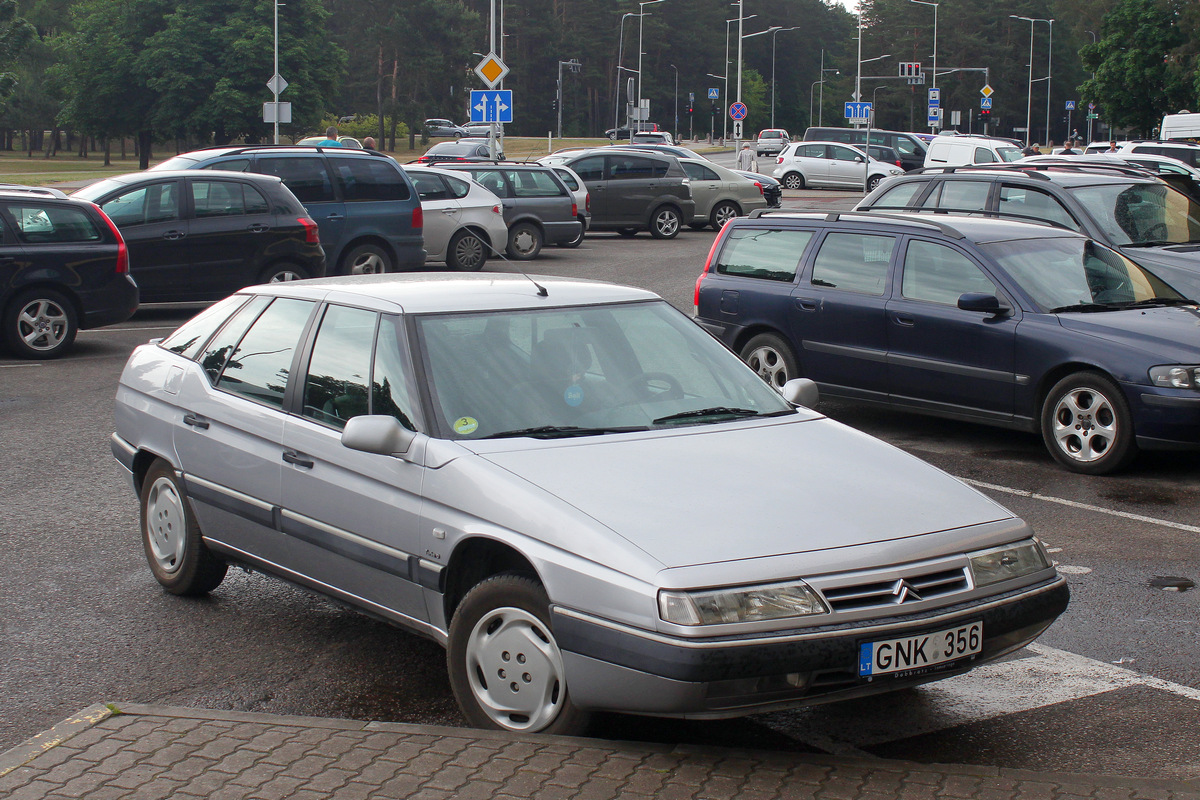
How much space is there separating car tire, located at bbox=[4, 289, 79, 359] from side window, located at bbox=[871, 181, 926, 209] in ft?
27.5

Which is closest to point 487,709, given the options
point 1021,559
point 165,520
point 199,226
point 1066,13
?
point 1021,559

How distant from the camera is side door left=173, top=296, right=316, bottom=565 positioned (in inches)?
206

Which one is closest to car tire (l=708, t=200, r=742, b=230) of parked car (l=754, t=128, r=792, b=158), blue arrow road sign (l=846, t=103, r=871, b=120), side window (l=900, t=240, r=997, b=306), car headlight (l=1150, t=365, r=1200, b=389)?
side window (l=900, t=240, r=997, b=306)

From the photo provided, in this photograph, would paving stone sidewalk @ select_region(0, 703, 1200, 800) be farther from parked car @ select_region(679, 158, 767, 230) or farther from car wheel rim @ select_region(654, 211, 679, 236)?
parked car @ select_region(679, 158, 767, 230)

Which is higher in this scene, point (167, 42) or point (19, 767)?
point (167, 42)

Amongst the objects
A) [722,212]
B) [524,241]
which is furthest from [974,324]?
[722,212]

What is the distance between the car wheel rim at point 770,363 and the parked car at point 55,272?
22.0 feet

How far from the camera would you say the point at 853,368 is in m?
9.89

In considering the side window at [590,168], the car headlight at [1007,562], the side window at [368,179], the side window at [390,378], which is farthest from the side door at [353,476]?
the side window at [590,168]

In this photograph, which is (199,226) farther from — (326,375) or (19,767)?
(19,767)

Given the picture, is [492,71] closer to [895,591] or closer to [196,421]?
[196,421]

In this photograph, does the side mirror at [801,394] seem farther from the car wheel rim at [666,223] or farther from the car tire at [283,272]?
the car wheel rim at [666,223]

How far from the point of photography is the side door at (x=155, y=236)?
14.9m

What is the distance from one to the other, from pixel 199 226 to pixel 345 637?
1077 centimetres
